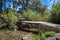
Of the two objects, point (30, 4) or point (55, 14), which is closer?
point (55, 14)

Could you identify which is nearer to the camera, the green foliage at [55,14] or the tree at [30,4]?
the green foliage at [55,14]

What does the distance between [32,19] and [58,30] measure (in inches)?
87.1

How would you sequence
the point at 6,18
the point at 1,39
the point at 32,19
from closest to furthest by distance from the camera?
the point at 1,39 → the point at 6,18 → the point at 32,19

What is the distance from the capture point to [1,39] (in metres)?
4.95

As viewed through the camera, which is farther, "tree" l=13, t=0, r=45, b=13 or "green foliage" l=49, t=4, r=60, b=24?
"tree" l=13, t=0, r=45, b=13

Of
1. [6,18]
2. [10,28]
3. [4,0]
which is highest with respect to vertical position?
[4,0]

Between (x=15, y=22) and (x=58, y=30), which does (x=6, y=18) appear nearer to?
(x=15, y=22)

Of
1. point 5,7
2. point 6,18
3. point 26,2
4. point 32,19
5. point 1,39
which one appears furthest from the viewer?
point 26,2

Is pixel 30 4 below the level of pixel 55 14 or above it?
above

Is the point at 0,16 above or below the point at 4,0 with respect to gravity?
below

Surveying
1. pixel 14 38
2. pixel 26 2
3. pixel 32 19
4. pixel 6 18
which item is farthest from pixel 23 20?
pixel 26 2

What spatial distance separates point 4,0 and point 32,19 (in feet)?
9.26

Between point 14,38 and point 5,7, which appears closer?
point 14,38

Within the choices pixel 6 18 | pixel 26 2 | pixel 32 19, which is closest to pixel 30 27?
pixel 32 19
